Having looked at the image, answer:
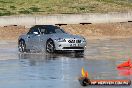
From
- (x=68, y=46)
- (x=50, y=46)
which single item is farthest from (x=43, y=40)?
(x=68, y=46)

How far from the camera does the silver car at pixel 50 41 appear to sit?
29.5 meters

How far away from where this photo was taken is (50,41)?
29781 millimetres

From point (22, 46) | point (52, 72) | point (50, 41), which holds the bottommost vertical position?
point (52, 72)

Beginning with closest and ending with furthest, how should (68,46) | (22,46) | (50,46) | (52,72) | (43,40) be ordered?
(52,72) < (68,46) < (50,46) < (43,40) < (22,46)

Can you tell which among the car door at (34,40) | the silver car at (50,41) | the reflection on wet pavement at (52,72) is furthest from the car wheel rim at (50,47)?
the reflection on wet pavement at (52,72)

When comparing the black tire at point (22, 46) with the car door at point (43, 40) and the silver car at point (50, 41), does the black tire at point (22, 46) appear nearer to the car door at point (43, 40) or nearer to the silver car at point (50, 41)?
the silver car at point (50, 41)

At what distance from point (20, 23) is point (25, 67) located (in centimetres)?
3090

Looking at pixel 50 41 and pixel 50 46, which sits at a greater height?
pixel 50 41

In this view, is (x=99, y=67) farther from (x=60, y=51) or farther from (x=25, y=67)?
(x=60, y=51)

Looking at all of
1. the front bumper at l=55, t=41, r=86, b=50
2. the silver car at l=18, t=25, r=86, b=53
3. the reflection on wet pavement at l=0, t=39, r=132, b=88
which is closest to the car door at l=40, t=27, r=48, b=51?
the silver car at l=18, t=25, r=86, b=53

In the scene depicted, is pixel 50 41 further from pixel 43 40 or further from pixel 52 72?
pixel 52 72

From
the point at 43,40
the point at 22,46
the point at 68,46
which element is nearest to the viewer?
the point at 68,46

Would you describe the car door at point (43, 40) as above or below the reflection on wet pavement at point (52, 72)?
above

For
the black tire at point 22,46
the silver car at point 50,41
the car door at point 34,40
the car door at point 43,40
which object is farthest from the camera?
the black tire at point 22,46
